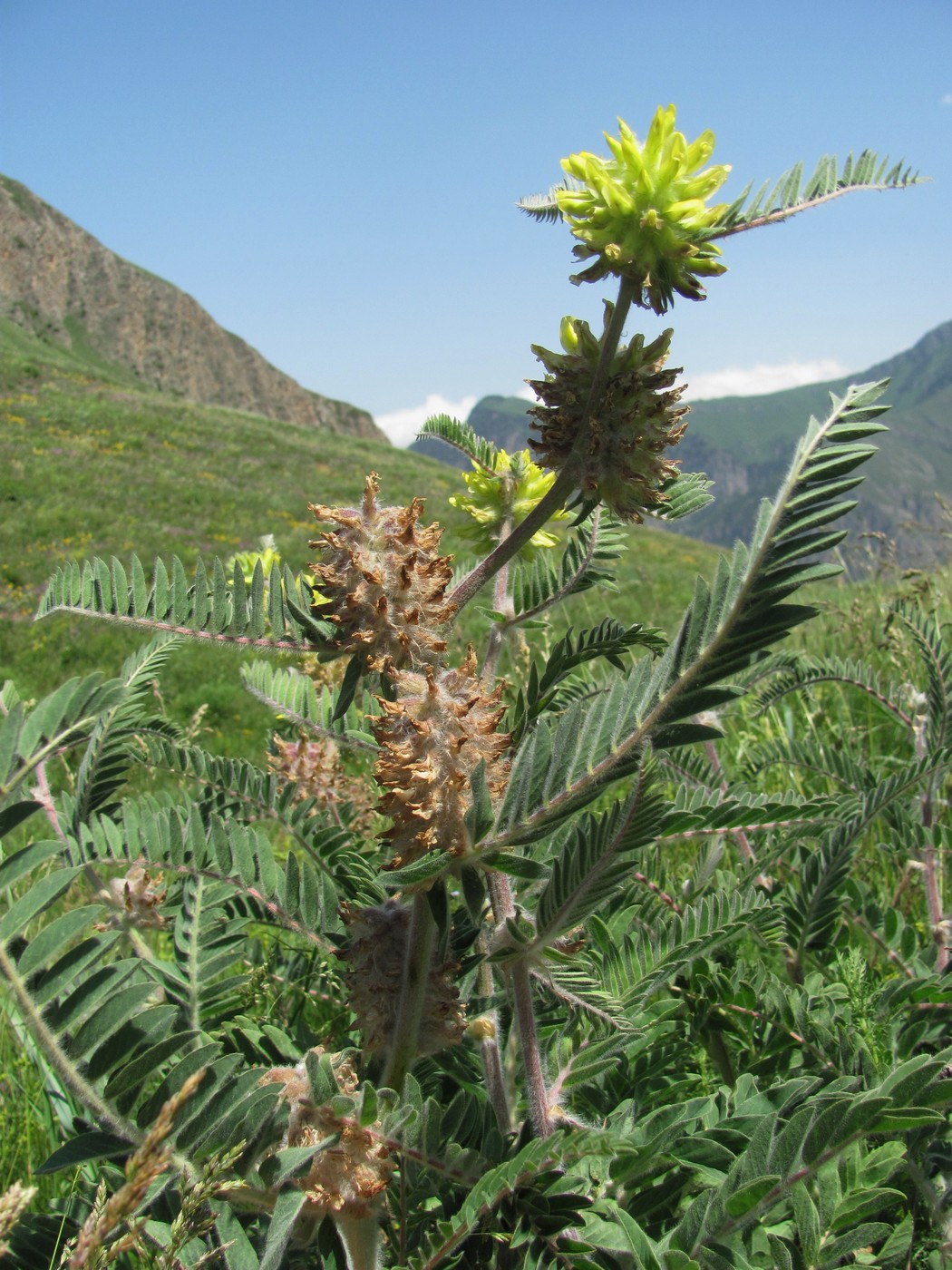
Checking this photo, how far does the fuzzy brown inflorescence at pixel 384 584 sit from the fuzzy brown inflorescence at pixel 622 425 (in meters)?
0.17

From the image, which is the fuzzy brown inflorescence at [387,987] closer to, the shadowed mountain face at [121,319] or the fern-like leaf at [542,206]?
the fern-like leaf at [542,206]

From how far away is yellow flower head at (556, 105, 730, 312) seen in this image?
869 millimetres

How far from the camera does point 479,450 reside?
4.53 feet

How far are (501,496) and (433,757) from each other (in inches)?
26.2

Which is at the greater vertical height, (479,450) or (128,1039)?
(479,450)

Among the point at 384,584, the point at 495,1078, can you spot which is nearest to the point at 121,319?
the point at 384,584

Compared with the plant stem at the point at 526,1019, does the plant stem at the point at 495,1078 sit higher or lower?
lower

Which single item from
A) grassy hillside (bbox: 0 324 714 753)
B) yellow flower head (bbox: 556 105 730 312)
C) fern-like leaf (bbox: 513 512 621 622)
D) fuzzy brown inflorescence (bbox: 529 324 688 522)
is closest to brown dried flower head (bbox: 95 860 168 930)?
fern-like leaf (bbox: 513 512 621 622)

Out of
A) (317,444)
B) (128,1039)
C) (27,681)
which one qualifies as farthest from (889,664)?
(317,444)

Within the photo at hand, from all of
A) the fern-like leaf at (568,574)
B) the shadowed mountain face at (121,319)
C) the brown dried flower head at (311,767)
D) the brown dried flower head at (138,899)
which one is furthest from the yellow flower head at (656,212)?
the shadowed mountain face at (121,319)

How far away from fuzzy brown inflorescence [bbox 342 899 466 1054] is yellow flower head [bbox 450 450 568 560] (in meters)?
0.61

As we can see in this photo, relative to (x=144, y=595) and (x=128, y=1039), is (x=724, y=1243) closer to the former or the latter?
(x=128, y=1039)

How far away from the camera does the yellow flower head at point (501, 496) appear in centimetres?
138

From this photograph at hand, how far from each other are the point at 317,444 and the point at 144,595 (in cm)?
2817
